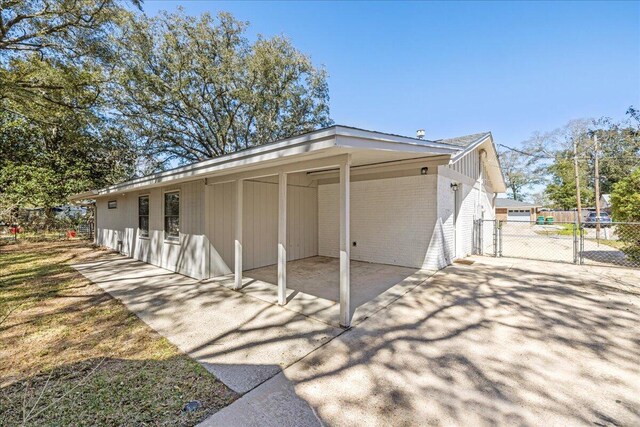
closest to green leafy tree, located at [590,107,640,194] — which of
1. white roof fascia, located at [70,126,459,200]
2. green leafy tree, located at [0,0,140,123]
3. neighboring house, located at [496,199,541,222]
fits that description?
neighboring house, located at [496,199,541,222]

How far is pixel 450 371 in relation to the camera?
261 centimetres

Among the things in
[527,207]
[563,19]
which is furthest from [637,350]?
[527,207]

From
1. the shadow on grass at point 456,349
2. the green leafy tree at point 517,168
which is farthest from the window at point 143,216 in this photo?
the green leafy tree at point 517,168

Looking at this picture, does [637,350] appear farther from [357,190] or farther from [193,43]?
[193,43]

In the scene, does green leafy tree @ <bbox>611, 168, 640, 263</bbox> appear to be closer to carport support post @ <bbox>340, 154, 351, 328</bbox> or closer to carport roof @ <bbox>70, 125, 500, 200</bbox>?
carport roof @ <bbox>70, 125, 500, 200</bbox>

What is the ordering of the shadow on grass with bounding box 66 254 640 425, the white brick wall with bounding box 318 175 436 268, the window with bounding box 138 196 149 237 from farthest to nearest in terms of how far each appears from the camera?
the window with bounding box 138 196 149 237 < the white brick wall with bounding box 318 175 436 268 < the shadow on grass with bounding box 66 254 640 425

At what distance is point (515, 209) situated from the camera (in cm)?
3027

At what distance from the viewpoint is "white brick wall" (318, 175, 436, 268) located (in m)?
6.79

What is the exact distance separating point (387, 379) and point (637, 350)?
284 cm

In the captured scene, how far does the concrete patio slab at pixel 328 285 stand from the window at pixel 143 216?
363 centimetres

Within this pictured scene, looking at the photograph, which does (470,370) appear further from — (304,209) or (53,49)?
(53,49)

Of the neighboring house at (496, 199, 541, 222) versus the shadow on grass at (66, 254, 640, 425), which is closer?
the shadow on grass at (66, 254, 640, 425)

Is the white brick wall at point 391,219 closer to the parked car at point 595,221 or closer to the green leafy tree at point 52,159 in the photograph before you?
the parked car at point 595,221

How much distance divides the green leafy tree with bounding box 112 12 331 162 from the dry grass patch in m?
11.3
